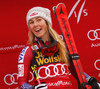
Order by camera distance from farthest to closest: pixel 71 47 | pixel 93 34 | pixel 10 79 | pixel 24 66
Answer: pixel 93 34 < pixel 10 79 < pixel 71 47 < pixel 24 66

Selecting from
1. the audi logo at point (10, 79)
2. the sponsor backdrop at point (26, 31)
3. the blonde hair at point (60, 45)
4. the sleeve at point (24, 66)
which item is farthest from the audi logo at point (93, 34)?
the sleeve at point (24, 66)

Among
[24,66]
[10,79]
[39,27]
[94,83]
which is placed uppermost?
[39,27]

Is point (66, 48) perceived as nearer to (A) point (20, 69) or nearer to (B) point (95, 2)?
(A) point (20, 69)

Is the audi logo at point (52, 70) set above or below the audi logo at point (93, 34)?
below

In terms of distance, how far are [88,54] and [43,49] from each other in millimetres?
1243

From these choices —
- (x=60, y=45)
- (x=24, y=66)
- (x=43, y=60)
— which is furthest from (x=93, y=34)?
(x=24, y=66)

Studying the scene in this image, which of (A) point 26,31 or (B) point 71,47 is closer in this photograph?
(B) point 71,47

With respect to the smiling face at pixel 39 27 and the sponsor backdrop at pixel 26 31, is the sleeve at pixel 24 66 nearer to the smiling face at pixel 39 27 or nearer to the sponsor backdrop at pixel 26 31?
the smiling face at pixel 39 27

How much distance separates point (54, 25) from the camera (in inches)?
90.4

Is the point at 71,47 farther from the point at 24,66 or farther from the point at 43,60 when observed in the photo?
the point at 24,66

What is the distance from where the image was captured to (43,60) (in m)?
1.27

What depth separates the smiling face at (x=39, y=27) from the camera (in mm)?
1337

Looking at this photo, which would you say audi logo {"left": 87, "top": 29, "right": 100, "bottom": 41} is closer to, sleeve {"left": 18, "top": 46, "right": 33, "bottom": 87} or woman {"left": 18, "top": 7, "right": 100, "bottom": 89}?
woman {"left": 18, "top": 7, "right": 100, "bottom": 89}

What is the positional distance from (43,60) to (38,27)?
0.90ft
